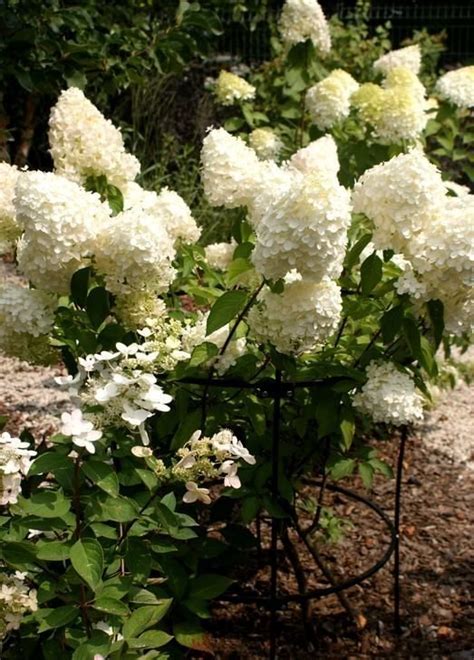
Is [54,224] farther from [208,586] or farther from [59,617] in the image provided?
[208,586]

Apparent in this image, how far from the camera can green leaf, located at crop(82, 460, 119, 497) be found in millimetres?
1680

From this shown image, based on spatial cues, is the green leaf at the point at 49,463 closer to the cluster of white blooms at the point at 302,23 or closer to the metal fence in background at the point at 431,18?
the cluster of white blooms at the point at 302,23

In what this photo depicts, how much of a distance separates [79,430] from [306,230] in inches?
19.8

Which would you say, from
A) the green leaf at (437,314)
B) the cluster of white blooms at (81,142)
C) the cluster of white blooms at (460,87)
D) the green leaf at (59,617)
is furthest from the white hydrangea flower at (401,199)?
the cluster of white blooms at (460,87)

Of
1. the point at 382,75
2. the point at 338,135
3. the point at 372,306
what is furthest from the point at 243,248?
the point at 382,75

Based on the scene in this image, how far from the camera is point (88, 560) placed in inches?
66.1

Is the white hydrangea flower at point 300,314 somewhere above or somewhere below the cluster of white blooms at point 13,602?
above

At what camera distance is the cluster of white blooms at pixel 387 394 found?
2.14 meters

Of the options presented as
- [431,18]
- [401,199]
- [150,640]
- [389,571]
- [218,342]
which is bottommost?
[389,571]

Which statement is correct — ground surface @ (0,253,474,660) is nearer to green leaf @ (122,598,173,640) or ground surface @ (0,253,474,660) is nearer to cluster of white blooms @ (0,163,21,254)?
green leaf @ (122,598,173,640)

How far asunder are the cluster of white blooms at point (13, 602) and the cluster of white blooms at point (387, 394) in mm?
805

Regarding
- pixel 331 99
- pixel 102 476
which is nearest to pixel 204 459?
pixel 102 476

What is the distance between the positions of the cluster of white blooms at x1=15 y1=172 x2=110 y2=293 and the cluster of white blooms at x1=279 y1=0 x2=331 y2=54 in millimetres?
2486

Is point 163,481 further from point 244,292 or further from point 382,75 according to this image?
point 382,75
